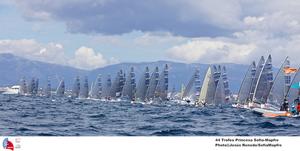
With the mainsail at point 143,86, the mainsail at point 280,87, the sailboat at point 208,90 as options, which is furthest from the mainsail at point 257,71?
the mainsail at point 143,86

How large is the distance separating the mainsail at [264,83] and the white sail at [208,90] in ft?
76.4

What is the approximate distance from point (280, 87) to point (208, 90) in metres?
37.1

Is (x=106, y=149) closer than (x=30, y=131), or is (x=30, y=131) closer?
(x=106, y=149)

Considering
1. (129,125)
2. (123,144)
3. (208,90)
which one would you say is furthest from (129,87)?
(123,144)

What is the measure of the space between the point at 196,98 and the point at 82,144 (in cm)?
14235

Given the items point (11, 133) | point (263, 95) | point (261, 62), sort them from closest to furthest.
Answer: point (11, 133), point (263, 95), point (261, 62)

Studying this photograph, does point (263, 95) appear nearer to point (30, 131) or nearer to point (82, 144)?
Answer: point (30, 131)

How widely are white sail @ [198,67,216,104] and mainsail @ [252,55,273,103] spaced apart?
23.3m

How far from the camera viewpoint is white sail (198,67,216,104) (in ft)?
494

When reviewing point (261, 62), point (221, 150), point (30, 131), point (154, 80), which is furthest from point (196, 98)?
point (221, 150)

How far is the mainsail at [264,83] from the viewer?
A: 408 ft

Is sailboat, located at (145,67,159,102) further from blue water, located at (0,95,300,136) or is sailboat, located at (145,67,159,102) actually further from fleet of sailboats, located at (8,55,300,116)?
blue water, located at (0,95,300,136)

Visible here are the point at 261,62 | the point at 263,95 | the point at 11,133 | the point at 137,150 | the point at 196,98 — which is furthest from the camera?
the point at 196,98

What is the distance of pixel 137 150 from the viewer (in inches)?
752
